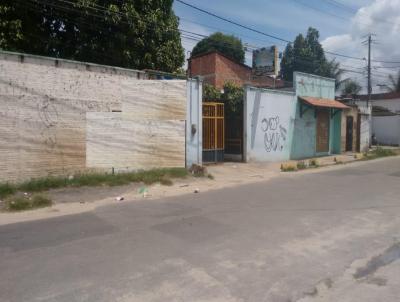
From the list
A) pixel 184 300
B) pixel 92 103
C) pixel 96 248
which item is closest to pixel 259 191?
pixel 92 103

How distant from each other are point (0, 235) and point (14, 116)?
4.62 m

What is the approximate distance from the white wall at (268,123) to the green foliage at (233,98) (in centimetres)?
49

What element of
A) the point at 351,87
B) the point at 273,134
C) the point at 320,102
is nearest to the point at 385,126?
the point at 351,87

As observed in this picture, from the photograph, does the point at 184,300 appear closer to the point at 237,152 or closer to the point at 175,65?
the point at 237,152

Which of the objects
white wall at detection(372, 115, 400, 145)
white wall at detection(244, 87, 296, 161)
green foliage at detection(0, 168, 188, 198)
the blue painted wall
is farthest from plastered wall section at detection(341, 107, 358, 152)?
green foliage at detection(0, 168, 188, 198)

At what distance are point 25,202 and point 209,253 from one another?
4.94 meters

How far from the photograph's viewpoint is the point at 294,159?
20219mm

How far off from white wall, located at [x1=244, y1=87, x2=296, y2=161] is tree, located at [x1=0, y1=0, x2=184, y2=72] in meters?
4.43

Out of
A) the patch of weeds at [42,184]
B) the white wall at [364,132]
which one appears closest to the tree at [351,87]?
the white wall at [364,132]

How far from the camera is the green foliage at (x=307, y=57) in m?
49.1

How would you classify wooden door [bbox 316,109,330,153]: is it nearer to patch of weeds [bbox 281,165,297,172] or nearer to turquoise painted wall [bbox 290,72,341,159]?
turquoise painted wall [bbox 290,72,341,159]

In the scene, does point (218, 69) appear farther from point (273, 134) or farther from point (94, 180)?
point (94, 180)

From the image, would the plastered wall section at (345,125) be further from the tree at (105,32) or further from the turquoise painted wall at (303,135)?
the tree at (105,32)

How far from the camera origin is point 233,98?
17.4m
